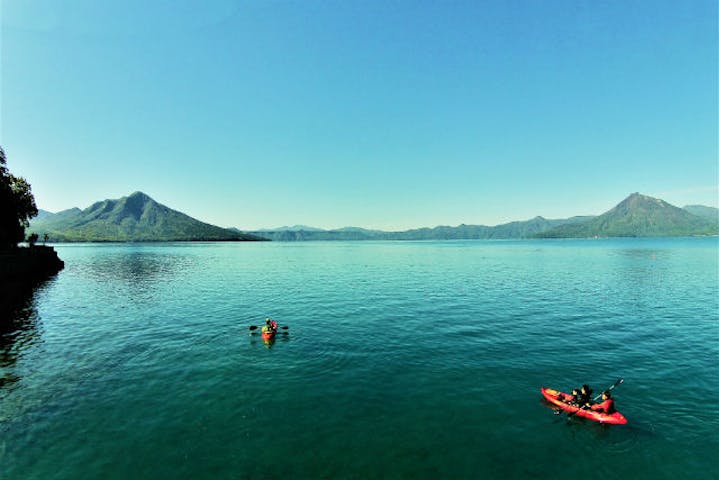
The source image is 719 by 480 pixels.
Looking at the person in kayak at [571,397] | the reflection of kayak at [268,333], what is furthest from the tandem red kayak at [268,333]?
the person in kayak at [571,397]

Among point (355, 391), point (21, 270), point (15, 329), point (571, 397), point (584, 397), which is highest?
point (21, 270)

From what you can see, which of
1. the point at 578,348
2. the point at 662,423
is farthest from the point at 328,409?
the point at 578,348

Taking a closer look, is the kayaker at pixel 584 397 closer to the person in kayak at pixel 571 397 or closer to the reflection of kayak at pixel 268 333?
the person in kayak at pixel 571 397

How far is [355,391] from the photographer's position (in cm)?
2142

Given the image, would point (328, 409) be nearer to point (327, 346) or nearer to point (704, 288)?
point (327, 346)

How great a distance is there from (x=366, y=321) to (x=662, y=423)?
2615 centimetres

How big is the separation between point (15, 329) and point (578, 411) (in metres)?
53.9

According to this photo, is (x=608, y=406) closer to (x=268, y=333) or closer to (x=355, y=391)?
(x=355, y=391)

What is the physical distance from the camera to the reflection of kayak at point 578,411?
17844 mm

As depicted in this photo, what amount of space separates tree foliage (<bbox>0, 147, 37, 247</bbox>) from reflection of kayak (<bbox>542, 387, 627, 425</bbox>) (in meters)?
97.8

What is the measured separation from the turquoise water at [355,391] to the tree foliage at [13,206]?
40.1 metres

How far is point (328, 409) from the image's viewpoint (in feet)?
63.1

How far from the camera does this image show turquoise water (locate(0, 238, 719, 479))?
1501 centimetres

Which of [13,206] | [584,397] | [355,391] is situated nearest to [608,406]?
[584,397]
